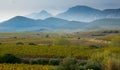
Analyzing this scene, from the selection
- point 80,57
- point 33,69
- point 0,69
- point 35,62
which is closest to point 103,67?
point 33,69

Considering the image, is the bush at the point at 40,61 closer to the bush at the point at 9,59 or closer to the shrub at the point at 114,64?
the bush at the point at 9,59

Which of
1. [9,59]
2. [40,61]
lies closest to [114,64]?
[40,61]

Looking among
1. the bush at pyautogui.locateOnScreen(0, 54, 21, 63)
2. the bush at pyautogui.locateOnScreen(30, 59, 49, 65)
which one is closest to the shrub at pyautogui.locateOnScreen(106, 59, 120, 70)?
the bush at pyautogui.locateOnScreen(30, 59, 49, 65)

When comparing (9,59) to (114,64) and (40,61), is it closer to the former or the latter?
(40,61)

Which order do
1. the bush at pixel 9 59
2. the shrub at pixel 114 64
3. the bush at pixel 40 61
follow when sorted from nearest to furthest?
the shrub at pixel 114 64 → the bush at pixel 9 59 → the bush at pixel 40 61

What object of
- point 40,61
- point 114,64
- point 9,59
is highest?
point 114,64

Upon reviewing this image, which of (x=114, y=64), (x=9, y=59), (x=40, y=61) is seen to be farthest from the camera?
(x=40, y=61)

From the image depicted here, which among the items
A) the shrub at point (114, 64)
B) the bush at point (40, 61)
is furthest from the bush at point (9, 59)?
the shrub at point (114, 64)

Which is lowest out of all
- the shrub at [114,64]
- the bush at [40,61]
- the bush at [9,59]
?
the bush at [40,61]

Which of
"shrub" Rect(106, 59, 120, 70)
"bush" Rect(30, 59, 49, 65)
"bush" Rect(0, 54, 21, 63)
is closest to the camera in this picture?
"shrub" Rect(106, 59, 120, 70)

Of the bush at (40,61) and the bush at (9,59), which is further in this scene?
the bush at (40,61)

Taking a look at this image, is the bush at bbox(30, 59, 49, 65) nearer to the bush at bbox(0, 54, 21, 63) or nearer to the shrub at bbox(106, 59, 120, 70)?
the bush at bbox(0, 54, 21, 63)

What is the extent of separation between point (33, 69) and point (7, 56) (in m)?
19.5

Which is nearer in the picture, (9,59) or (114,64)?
(114,64)
